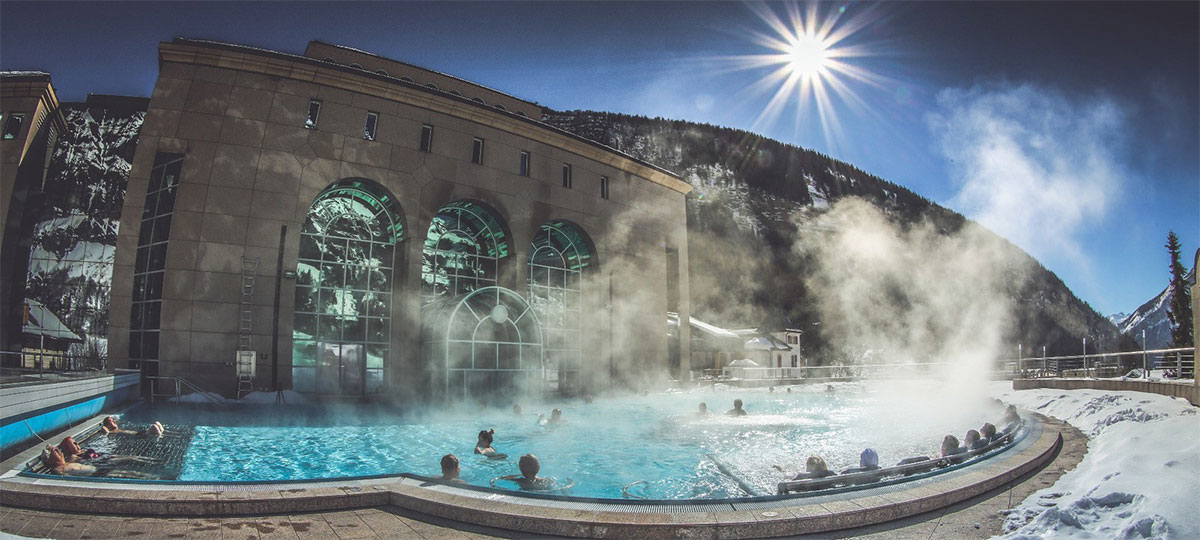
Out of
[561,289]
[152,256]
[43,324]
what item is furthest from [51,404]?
[43,324]

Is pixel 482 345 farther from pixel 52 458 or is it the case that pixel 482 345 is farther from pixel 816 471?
pixel 816 471

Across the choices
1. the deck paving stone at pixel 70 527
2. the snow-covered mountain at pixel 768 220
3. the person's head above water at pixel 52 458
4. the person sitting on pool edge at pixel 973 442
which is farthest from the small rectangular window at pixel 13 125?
the snow-covered mountain at pixel 768 220

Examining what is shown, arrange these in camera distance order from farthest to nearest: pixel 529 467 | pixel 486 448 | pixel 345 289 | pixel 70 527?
pixel 345 289 < pixel 486 448 < pixel 529 467 < pixel 70 527

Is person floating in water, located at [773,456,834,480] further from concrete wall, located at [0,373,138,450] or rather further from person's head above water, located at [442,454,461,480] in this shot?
concrete wall, located at [0,373,138,450]

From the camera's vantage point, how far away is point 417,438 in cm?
1447

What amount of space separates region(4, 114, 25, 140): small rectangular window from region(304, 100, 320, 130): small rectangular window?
15128mm

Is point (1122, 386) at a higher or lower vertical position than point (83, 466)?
higher

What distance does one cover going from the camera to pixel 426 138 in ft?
76.0

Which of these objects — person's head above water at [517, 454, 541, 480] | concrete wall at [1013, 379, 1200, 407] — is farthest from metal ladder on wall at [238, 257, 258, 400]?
concrete wall at [1013, 379, 1200, 407]

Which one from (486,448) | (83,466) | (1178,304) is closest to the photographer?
(83,466)

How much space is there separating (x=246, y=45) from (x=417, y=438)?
15.7m

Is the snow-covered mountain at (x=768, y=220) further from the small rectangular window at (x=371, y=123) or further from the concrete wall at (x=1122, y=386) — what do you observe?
the small rectangular window at (x=371, y=123)

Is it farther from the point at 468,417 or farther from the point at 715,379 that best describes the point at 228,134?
the point at 715,379

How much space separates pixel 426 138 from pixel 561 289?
9.24m
